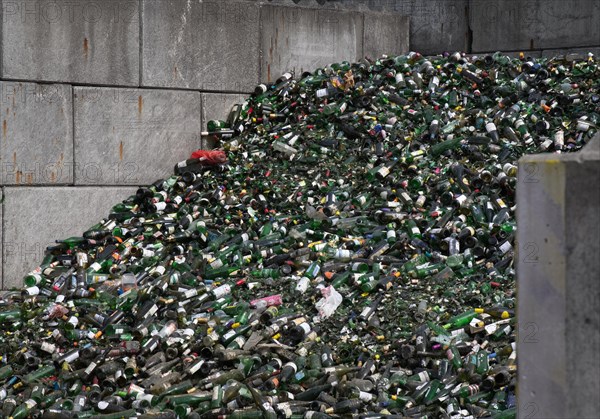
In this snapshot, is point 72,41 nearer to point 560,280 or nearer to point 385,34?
point 385,34

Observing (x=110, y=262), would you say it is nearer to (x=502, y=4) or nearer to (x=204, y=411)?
(x=204, y=411)

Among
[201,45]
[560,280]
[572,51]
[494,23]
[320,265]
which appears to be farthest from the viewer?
[494,23]

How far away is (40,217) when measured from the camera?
30.0ft

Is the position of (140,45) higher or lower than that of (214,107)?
higher

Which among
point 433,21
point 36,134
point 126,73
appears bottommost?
point 36,134

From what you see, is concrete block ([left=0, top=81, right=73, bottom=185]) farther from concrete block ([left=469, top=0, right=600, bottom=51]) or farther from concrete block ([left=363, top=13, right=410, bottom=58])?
concrete block ([left=469, top=0, right=600, bottom=51])

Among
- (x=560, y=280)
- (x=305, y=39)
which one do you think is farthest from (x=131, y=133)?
(x=560, y=280)

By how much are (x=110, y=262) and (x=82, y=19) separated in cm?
270

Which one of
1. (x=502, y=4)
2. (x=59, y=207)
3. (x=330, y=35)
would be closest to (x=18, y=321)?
(x=59, y=207)

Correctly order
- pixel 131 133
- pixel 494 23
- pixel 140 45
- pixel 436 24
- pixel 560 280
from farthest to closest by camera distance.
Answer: pixel 436 24
pixel 494 23
pixel 140 45
pixel 131 133
pixel 560 280

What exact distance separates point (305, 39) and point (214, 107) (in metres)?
1.69

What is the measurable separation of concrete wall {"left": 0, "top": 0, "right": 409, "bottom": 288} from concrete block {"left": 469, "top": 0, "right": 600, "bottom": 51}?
280cm

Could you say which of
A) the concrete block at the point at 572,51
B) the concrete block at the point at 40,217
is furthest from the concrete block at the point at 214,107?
the concrete block at the point at 572,51

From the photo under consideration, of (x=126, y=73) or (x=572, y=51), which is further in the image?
(x=572, y=51)
